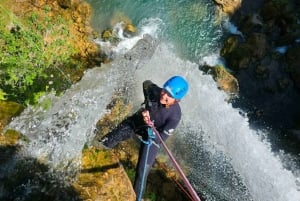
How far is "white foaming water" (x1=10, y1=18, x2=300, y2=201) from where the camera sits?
7195 mm

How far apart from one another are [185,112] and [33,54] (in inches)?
164

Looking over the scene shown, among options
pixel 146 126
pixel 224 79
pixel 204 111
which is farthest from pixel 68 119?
pixel 224 79

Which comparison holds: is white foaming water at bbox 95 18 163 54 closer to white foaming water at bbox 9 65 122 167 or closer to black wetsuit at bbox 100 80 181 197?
white foaming water at bbox 9 65 122 167

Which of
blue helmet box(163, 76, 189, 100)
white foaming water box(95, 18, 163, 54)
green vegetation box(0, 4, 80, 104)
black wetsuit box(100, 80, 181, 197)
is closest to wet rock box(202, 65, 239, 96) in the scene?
white foaming water box(95, 18, 163, 54)

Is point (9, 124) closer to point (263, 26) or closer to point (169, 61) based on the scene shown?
point (169, 61)

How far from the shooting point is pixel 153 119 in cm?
659

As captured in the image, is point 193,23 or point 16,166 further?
point 193,23

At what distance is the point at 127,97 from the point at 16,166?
4349 mm

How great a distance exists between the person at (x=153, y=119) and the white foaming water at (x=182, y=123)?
854mm

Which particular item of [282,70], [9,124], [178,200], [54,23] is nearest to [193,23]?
[282,70]

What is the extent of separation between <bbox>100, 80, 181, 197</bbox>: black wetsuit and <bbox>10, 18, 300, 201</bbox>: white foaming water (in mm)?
720

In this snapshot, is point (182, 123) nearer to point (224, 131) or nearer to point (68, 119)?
point (224, 131)

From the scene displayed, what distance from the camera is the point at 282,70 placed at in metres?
14.0

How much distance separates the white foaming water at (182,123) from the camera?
720 centimetres
